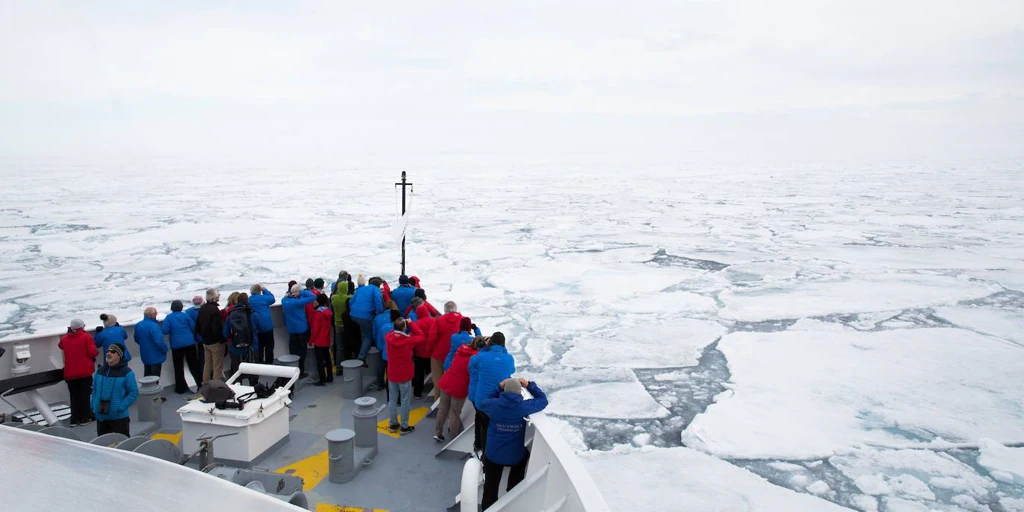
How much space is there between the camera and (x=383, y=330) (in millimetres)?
5473

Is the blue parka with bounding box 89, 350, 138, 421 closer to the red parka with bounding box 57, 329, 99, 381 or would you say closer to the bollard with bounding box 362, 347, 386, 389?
the red parka with bounding box 57, 329, 99, 381

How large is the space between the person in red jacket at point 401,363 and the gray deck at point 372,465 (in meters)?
0.20

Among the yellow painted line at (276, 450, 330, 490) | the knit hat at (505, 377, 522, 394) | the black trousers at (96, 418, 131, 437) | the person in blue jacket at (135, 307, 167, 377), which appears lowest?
the yellow painted line at (276, 450, 330, 490)

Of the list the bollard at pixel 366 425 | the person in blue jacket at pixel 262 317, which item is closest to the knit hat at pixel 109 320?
the person in blue jacket at pixel 262 317

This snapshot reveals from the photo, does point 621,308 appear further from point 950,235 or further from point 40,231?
point 40,231

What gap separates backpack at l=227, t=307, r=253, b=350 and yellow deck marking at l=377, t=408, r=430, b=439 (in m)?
1.41

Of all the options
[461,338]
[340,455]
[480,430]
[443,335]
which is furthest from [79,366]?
[480,430]

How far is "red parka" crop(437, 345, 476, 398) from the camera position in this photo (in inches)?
182

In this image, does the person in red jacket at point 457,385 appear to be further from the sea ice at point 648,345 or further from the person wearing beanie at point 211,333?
the sea ice at point 648,345

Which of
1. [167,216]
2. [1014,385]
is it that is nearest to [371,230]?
[167,216]

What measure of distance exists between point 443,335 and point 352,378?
3.11 feet

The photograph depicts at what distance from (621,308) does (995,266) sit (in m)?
10.3

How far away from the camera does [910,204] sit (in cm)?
3123

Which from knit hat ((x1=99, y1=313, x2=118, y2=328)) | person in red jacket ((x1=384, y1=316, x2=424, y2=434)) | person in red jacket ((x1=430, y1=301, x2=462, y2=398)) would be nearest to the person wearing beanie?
knit hat ((x1=99, y1=313, x2=118, y2=328))
